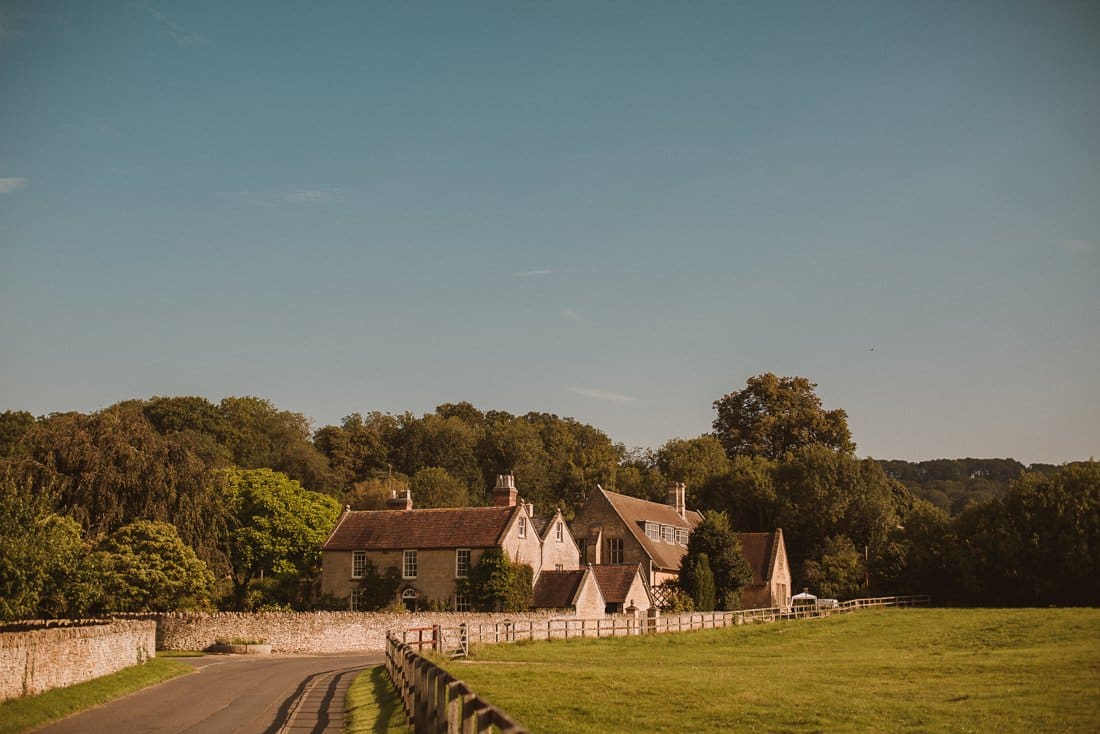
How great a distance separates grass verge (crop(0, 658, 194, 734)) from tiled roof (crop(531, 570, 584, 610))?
30.1 m

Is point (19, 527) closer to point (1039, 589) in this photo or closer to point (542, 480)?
point (1039, 589)

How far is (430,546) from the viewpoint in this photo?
6291 cm

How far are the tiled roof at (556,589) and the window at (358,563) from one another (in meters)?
10.6

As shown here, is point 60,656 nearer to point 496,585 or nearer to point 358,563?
point 496,585

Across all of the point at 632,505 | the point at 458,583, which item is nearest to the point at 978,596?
the point at 632,505

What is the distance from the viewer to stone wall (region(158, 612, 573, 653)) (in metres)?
47.8

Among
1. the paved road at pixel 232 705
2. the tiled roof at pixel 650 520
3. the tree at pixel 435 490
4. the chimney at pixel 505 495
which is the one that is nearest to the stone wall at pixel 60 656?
the paved road at pixel 232 705

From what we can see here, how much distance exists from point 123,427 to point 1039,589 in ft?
185

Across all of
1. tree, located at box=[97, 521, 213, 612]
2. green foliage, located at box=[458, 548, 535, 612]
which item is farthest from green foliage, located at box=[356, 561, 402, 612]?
tree, located at box=[97, 521, 213, 612]

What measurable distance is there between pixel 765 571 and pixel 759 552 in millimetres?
1811

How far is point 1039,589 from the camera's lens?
6706 cm

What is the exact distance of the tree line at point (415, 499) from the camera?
4934 centimetres

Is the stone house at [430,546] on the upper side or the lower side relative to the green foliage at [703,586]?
upper

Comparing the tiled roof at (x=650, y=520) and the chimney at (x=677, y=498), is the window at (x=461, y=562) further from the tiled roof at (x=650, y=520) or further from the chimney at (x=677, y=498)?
the chimney at (x=677, y=498)
